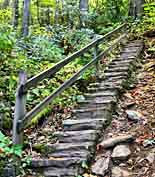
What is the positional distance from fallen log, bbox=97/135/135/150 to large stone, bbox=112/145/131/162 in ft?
0.38

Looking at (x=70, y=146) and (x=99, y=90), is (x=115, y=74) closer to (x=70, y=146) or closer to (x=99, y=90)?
(x=99, y=90)

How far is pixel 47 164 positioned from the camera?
4727 mm

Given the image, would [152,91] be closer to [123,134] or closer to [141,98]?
[141,98]

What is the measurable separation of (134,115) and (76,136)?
1.26m

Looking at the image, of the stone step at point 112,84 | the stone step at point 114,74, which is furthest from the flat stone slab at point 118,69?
the stone step at point 112,84

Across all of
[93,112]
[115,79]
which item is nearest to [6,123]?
[93,112]

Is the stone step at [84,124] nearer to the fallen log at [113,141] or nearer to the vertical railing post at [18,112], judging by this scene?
the fallen log at [113,141]

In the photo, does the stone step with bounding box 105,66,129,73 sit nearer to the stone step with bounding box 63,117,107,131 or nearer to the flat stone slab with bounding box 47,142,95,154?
the stone step with bounding box 63,117,107,131

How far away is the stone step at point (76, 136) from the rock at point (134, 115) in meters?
0.93

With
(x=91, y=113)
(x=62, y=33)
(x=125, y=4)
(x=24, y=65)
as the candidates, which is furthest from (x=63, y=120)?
(x=125, y=4)

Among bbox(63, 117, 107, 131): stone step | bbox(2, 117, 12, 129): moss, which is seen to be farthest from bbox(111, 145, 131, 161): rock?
bbox(2, 117, 12, 129): moss

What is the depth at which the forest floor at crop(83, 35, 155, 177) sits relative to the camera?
4738 millimetres

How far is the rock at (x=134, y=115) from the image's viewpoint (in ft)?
20.2

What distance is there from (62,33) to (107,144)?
27.7ft
